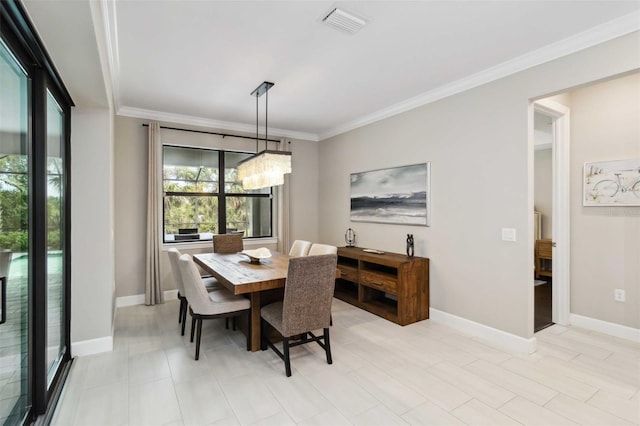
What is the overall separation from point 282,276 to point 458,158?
89.5 inches

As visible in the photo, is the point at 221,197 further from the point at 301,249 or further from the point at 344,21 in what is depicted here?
the point at 344,21

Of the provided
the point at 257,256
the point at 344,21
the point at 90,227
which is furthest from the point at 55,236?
the point at 344,21

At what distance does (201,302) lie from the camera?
2781mm

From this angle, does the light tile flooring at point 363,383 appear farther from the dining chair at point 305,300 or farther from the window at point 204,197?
the window at point 204,197

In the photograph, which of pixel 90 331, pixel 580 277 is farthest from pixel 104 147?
pixel 580 277

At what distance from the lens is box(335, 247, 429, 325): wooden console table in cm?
364

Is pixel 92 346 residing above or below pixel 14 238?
below

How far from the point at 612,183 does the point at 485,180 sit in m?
1.32

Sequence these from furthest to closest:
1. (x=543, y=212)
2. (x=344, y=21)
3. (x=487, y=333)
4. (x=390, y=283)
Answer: (x=543, y=212)
(x=390, y=283)
(x=487, y=333)
(x=344, y=21)

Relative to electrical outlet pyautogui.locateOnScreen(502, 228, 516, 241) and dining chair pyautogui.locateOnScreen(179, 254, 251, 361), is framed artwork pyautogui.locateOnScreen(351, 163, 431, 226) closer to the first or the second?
electrical outlet pyautogui.locateOnScreen(502, 228, 516, 241)

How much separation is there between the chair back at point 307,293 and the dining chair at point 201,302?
23.8 inches

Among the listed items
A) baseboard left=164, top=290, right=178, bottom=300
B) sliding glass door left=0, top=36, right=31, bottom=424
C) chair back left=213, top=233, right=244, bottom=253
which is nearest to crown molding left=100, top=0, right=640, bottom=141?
sliding glass door left=0, top=36, right=31, bottom=424

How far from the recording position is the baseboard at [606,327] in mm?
3160

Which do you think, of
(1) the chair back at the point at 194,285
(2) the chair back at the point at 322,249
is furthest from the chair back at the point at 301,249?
(1) the chair back at the point at 194,285
